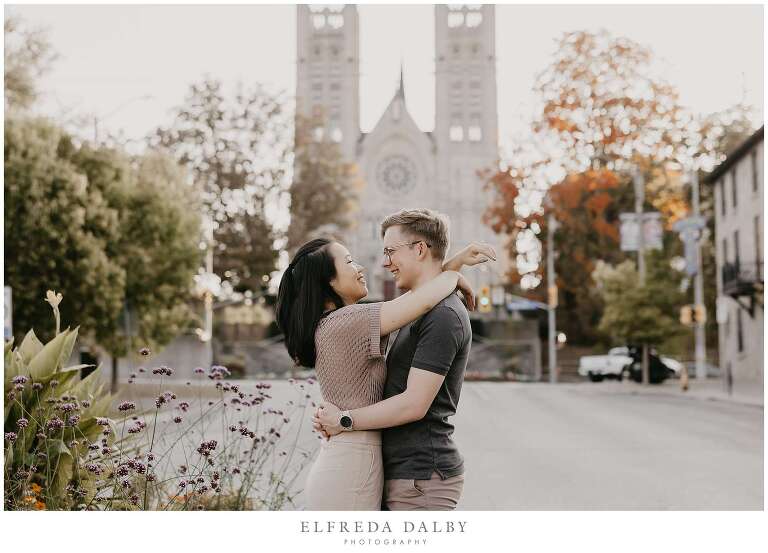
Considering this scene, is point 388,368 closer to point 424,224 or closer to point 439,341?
point 439,341

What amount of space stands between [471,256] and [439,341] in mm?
547

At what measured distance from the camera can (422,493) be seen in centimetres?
389

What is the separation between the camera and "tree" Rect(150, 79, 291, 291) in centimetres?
4459

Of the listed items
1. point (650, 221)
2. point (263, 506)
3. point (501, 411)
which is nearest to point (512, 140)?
point (501, 411)

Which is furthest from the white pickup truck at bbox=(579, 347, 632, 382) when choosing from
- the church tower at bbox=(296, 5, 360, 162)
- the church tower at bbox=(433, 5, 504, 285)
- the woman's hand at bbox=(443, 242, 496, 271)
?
the woman's hand at bbox=(443, 242, 496, 271)

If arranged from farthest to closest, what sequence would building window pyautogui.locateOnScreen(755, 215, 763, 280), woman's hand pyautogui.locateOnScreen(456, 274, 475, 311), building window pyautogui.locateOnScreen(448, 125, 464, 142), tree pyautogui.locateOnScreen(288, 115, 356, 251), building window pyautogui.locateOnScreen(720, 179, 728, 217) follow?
1. building window pyautogui.locateOnScreen(448, 125, 464, 142)
2. tree pyautogui.locateOnScreen(288, 115, 356, 251)
3. building window pyautogui.locateOnScreen(720, 179, 728, 217)
4. building window pyautogui.locateOnScreen(755, 215, 763, 280)
5. woman's hand pyautogui.locateOnScreen(456, 274, 475, 311)

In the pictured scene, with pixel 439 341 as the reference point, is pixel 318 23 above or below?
above

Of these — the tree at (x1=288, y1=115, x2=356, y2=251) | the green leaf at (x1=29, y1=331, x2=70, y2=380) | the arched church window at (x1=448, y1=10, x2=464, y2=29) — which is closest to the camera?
the green leaf at (x1=29, y1=331, x2=70, y2=380)

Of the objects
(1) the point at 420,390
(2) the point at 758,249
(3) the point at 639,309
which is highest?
(2) the point at 758,249

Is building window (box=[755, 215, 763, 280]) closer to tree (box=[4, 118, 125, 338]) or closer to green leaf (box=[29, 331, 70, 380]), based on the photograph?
tree (box=[4, 118, 125, 338])

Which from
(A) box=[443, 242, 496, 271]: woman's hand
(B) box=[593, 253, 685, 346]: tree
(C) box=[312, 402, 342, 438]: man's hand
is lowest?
(B) box=[593, 253, 685, 346]: tree

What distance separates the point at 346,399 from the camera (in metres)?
3.91

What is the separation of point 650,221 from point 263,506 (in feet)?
103

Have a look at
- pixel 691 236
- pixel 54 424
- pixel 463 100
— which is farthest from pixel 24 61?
pixel 463 100
